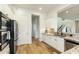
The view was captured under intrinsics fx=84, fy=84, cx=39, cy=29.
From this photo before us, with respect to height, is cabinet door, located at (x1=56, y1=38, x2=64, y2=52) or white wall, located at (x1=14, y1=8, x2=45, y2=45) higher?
white wall, located at (x1=14, y1=8, x2=45, y2=45)

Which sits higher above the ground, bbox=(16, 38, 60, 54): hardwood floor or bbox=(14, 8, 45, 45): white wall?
bbox=(14, 8, 45, 45): white wall

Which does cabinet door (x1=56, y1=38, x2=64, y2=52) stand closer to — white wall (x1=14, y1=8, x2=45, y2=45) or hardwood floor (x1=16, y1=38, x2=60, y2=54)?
hardwood floor (x1=16, y1=38, x2=60, y2=54)

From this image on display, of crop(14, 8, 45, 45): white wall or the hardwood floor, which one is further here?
crop(14, 8, 45, 45): white wall

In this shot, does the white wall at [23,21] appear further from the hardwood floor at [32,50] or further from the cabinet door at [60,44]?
the cabinet door at [60,44]

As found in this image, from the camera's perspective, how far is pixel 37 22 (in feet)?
16.5

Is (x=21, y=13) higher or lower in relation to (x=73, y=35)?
higher

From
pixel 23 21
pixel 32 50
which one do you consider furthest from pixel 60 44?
pixel 23 21

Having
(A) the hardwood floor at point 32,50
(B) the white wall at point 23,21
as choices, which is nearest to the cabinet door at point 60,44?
(A) the hardwood floor at point 32,50

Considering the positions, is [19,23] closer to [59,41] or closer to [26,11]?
[26,11]

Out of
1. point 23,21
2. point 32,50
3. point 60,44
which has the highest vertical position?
point 23,21

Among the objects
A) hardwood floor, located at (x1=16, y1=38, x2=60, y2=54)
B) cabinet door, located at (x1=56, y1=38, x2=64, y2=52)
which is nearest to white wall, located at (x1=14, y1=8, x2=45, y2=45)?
hardwood floor, located at (x1=16, y1=38, x2=60, y2=54)

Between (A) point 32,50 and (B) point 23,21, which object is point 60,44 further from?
(B) point 23,21
